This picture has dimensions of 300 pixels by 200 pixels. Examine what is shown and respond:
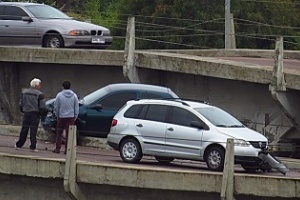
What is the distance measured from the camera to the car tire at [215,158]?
18.7m

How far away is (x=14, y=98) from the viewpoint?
3050cm

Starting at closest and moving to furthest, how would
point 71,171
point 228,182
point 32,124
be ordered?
point 228,182 → point 71,171 → point 32,124

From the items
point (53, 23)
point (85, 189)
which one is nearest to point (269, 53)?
point (53, 23)

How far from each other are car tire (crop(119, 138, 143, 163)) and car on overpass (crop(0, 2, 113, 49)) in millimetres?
9679

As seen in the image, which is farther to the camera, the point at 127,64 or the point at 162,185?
the point at 127,64

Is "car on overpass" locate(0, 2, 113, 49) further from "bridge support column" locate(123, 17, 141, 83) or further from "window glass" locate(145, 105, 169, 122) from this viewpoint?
"window glass" locate(145, 105, 169, 122)

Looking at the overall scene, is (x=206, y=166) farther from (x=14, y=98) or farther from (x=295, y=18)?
(x=295, y=18)

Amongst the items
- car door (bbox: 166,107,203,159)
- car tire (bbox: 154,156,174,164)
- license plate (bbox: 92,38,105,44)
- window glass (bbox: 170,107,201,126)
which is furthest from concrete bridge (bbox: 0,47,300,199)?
window glass (bbox: 170,107,201,126)

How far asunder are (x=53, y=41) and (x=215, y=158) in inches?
470

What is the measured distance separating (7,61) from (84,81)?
232 centimetres

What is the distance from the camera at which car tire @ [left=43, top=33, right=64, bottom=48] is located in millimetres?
29469

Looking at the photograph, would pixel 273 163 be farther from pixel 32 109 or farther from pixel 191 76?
pixel 191 76

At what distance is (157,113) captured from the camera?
65.8 feet

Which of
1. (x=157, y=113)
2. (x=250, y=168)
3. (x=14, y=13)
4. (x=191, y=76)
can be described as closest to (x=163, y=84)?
(x=191, y=76)
